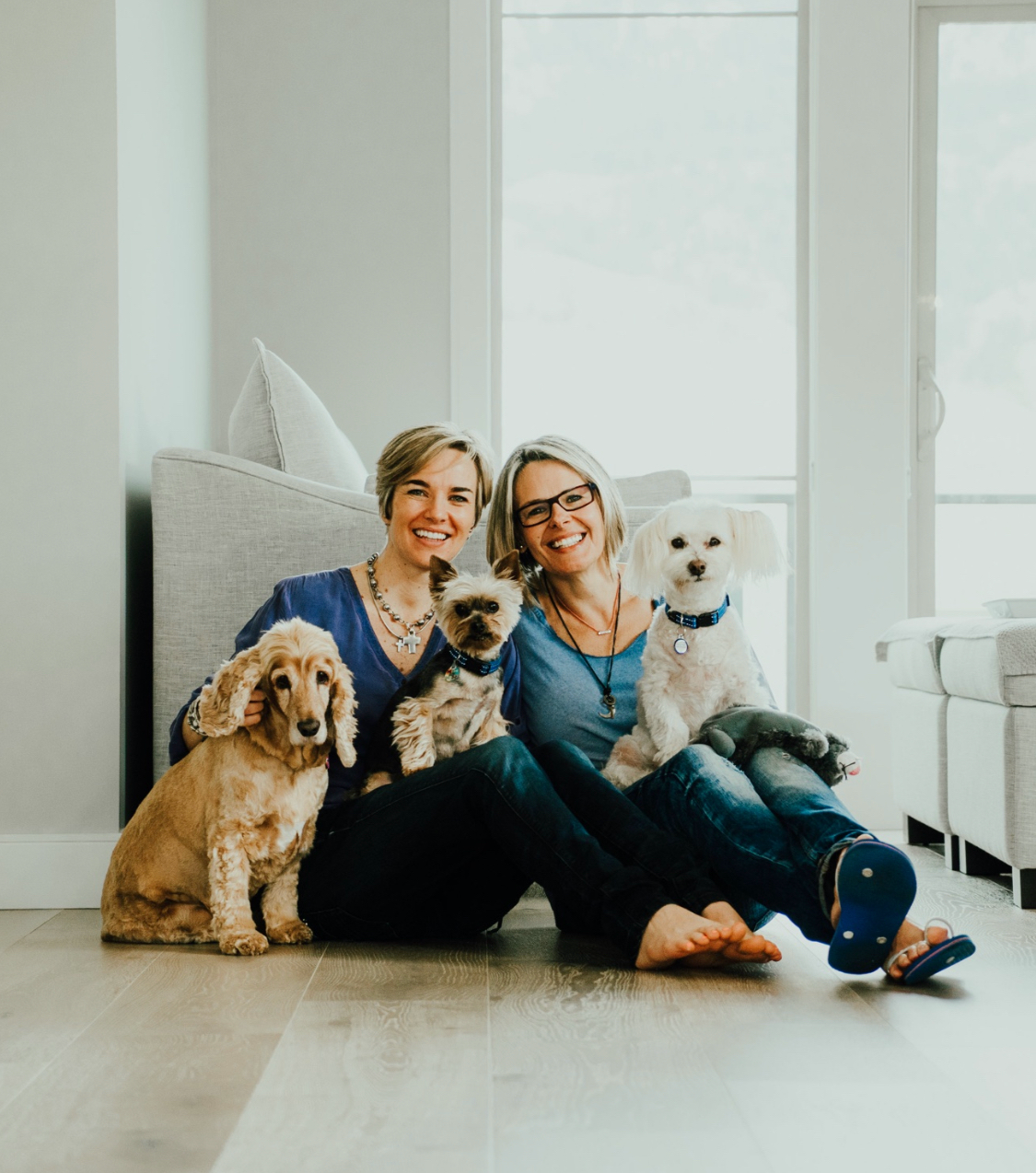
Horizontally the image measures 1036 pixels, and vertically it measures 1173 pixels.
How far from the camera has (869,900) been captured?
145 cm

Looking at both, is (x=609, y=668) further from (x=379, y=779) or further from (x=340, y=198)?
(x=340, y=198)

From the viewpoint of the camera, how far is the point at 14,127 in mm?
2162

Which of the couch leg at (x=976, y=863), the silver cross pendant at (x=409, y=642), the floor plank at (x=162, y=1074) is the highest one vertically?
the silver cross pendant at (x=409, y=642)

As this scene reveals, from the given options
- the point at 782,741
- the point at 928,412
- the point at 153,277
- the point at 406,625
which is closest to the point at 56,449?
the point at 153,277

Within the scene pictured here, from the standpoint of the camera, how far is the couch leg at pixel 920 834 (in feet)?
9.85

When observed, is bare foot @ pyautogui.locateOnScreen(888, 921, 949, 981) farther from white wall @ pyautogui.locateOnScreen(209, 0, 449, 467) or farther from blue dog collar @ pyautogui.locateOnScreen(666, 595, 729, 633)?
white wall @ pyautogui.locateOnScreen(209, 0, 449, 467)

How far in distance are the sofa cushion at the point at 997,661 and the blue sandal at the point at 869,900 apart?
0.95 meters

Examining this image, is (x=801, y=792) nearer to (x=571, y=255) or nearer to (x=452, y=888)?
(x=452, y=888)

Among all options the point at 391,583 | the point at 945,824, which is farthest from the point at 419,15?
the point at 945,824

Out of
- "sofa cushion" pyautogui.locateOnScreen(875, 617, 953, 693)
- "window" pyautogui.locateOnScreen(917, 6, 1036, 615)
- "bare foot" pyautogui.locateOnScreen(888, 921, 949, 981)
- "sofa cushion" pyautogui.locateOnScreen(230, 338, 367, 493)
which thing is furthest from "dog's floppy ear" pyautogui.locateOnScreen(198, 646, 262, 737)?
"window" pyautogui.locateOnScreen(917, 6, 1036, 615)

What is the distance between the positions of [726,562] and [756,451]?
203 centimetres

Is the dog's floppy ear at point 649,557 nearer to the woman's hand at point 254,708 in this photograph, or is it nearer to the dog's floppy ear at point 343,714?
the dog's floppy ear at point 343,714

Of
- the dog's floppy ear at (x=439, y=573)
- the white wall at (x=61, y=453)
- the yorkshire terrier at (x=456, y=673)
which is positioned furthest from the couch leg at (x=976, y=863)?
the white wall at (x=61, y=453)

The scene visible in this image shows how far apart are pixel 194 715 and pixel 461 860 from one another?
0.47 meters
